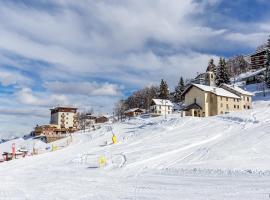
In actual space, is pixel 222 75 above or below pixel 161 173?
above

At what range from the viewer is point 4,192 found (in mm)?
20688

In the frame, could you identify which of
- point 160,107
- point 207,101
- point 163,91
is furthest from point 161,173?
point 163,91

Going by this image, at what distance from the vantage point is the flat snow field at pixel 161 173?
18797 millimetres

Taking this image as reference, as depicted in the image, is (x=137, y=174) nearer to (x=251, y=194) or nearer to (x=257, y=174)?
(x=257, y=174)

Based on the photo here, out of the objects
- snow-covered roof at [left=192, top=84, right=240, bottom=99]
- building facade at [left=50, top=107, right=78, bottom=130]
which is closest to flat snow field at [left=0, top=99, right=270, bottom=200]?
snow-covered roof at [left=192, top=84, right=240, bottom=99]

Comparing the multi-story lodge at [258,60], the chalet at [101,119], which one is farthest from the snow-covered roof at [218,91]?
the multi-story lodge at [258,60]

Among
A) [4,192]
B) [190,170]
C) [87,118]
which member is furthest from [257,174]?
[87,118]

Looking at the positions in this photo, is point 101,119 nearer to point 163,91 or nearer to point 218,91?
point 163,91

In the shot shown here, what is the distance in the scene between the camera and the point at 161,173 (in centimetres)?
2611

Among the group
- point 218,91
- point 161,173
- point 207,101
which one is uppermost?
point 218,91

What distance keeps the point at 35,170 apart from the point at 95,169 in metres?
5.61

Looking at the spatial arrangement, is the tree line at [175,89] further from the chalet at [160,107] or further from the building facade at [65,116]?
the building facade at [65,116]

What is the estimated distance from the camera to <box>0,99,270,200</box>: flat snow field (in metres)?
18.8

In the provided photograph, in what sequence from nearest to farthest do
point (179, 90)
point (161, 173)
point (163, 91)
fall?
point (161, 173) < point (163, 91) < point (179, 90)
